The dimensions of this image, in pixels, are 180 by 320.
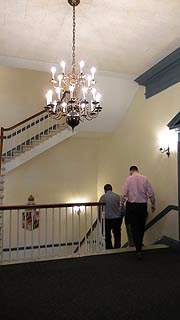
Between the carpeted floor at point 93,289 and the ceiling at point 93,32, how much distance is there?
3510 millimetres

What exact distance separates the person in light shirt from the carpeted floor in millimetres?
370

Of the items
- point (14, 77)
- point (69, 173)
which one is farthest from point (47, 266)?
point (14, 77)

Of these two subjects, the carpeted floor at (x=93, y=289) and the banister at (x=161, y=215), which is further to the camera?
the banister at (x=161, y=215)

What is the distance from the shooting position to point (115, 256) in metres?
4.39

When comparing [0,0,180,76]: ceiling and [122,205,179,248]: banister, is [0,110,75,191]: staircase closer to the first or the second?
[0,0,180,76]: ceiling

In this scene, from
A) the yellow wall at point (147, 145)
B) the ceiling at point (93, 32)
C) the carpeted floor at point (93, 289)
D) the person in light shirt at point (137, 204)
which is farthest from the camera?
the yellow wall at point (147, 145)

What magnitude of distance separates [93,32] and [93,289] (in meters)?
3.64

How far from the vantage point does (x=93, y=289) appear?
10.2 feet

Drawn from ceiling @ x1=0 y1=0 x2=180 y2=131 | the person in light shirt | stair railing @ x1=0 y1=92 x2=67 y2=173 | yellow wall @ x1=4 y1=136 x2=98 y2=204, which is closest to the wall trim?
ceiling @ x1=0 y1=0 x2=180 y2=131

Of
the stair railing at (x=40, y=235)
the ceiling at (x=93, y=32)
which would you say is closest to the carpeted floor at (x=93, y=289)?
the stair railing at (x=40, y=235)

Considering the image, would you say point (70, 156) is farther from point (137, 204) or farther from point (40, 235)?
point (137, 204)

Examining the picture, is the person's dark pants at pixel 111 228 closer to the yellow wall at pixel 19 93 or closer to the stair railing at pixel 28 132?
the stair railing at pixel 28 132

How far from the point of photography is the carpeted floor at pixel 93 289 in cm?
257

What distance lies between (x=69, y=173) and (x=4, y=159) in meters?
2.48
